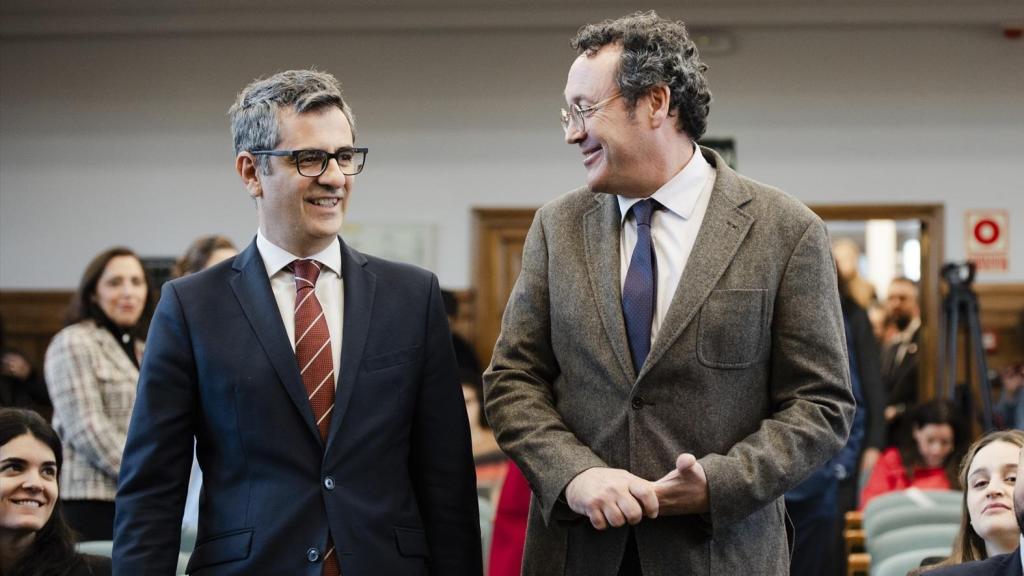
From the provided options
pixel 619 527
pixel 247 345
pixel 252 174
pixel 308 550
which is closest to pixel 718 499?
pixel 619 527

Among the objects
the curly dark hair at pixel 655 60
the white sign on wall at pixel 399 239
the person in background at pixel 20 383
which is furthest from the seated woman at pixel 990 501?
the white sign on wall at pixel 399 239

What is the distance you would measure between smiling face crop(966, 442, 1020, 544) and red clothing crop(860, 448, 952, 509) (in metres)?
2.33

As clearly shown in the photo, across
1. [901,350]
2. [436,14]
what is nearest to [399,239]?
[436,14]

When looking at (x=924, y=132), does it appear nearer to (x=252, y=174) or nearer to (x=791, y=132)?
(x=791, y=132)

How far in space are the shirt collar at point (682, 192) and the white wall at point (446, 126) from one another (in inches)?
241

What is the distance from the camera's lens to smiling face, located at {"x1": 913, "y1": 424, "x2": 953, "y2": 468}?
18.0 ft

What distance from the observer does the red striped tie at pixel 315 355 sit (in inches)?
84.1

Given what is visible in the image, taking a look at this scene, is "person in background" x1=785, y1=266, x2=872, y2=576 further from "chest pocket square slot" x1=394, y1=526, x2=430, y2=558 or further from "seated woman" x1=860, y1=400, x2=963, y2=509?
"chest pocket square slot" x1=394, y1=526, x2=430, y2=558

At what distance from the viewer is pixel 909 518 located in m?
4.35

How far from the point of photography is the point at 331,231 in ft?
7.16

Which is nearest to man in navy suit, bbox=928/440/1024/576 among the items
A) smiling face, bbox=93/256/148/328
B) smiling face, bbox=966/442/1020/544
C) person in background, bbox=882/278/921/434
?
smiling face, bbox=966/442/1020/544

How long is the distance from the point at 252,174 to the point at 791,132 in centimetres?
654

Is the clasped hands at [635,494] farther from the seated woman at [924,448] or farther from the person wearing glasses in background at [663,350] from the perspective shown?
the seated woman at [924,448]

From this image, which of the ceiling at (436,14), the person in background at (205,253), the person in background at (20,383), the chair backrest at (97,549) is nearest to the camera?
the chair backrest at (97,549)
